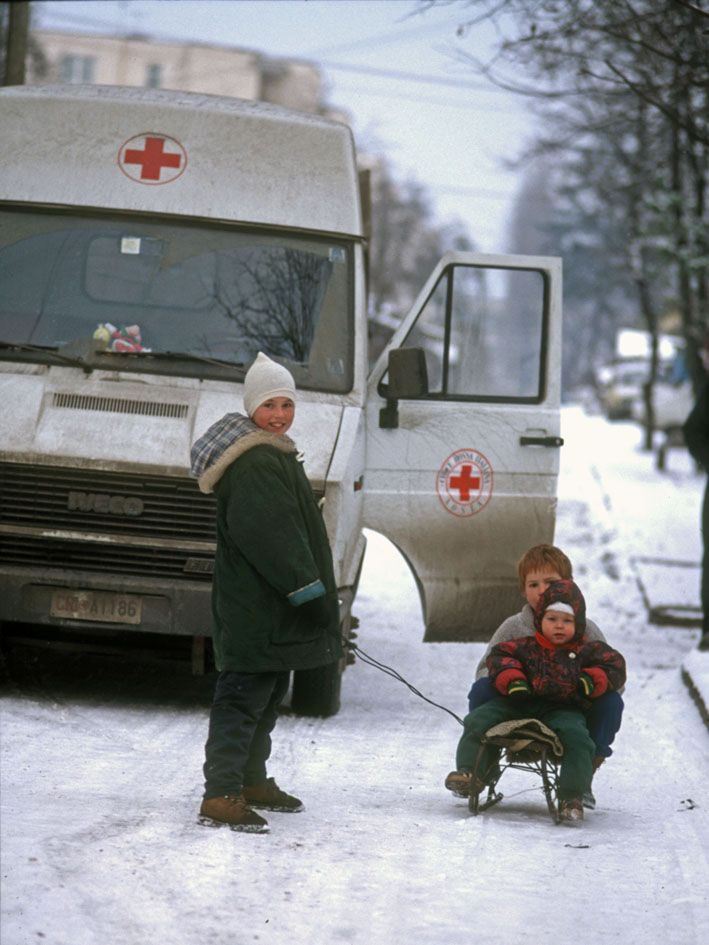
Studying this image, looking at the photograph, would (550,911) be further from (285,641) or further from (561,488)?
(561,488)

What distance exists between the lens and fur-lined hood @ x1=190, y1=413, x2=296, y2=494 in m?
5.07

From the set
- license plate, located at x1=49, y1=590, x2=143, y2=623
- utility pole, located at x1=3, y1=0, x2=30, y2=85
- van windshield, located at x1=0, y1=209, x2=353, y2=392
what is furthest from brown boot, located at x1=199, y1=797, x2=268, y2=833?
utility pole, located at x1=3, y1=0, x2=30, y2=85

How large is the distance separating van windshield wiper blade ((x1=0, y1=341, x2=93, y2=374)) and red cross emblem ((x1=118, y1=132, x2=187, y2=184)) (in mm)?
1069

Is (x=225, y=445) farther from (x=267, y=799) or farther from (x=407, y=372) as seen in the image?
(x=407, y=372)

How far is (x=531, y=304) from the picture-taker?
25.8ft

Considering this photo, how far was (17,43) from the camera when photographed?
52.6ft

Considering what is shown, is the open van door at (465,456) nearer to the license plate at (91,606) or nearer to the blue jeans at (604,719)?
the license plate at (91,606)

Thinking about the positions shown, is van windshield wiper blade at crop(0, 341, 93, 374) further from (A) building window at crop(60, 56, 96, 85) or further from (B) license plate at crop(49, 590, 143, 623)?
(A) building window at crop(60, 56, 96, 85)

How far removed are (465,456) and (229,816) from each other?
10.2 ft

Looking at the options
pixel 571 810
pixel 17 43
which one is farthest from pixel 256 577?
pixel 17 43

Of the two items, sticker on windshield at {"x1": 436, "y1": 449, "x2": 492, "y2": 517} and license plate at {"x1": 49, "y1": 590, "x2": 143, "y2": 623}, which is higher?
sticker on windshield at {"x1": 436, "y1": 449, "x2": 492, "y2": 517}

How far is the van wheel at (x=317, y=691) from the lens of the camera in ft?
23.6

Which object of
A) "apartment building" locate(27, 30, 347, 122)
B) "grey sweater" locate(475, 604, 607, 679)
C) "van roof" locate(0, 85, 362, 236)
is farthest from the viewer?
"apartment building" locate(27, 30, 347, 122)

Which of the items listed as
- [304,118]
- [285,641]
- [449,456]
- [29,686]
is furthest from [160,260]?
[285,641]
